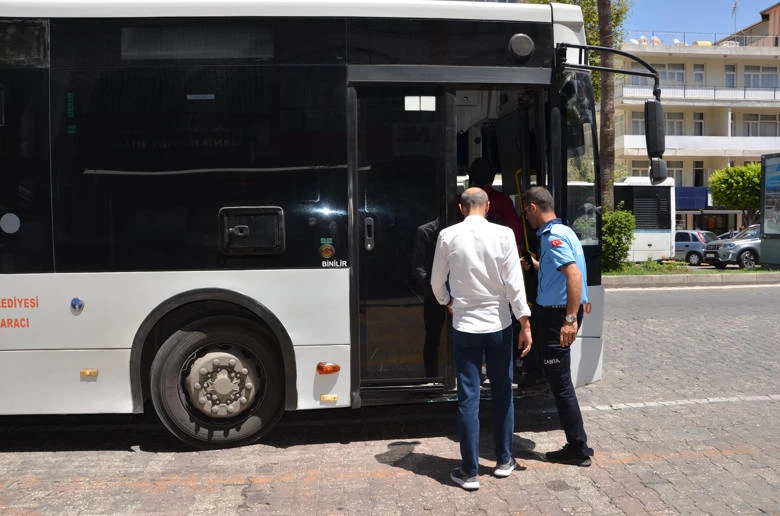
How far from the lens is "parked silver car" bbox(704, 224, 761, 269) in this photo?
25125mm

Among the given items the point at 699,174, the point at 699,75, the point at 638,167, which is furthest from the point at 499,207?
the point at 699,75

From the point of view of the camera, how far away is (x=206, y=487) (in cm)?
434

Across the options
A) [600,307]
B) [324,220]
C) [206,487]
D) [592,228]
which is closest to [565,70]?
[592,228]

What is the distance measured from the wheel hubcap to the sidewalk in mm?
13567

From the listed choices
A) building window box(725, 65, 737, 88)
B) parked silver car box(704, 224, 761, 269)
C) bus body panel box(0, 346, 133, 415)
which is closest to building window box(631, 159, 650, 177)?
building window box(725, 65, 737, 88)

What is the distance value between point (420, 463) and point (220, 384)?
1552 millimetres

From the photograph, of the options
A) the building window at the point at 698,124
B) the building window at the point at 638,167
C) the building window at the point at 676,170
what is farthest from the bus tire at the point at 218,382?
the building window at the point at 698,124

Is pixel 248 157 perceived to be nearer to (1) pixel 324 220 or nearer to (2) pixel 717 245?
(1) pixel 324 220

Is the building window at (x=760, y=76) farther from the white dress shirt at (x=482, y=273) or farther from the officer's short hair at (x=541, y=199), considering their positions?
the white dress shirt at (x=482, y=273)

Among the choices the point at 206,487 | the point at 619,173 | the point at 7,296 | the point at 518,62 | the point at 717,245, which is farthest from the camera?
the point at 619,173

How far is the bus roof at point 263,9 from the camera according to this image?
479 centimetres

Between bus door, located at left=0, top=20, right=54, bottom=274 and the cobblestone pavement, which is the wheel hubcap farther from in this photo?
bus door, located at left=0, top=20, right=54, bottom=274

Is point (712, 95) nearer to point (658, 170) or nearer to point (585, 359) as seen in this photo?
point (658, 170)

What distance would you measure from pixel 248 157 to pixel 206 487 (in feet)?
7.49
